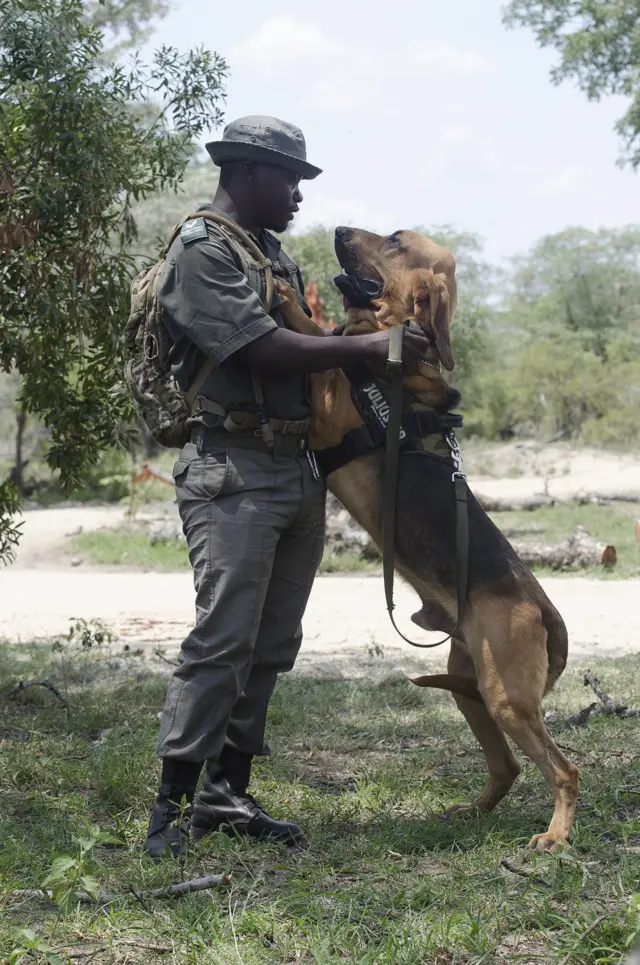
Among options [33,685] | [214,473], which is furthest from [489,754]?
[33,685]

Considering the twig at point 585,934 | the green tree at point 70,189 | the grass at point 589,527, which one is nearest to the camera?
the twig at point 585,934

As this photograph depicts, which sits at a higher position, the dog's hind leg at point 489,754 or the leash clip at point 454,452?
the leash clip at point 454,452

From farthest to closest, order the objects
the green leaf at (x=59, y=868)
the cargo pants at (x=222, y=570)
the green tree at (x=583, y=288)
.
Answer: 1. the green tree at (x=583, y=288)
2. the cargo pants at (x=222, y=570)
3. the green leaf at (x=59, y=868)

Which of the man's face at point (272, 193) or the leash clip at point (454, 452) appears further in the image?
the leash clip at point (454, 452)

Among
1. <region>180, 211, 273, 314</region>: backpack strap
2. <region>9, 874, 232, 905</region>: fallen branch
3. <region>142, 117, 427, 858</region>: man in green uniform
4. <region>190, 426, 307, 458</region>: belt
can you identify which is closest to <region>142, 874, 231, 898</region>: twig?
<region>9, 874, 232, 905</region>: fallen branch

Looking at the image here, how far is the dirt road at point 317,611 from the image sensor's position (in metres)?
8.10

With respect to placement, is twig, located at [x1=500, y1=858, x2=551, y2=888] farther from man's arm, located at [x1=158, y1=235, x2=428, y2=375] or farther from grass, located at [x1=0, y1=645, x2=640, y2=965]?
man's arm, located at [x1=158, y1=235, x2=428, y2=375]

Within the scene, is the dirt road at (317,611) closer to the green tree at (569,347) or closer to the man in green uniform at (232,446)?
the man in green uniform at (232,446)

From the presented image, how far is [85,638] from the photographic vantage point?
668 centimetres

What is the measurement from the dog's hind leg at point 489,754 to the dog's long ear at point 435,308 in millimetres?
1109

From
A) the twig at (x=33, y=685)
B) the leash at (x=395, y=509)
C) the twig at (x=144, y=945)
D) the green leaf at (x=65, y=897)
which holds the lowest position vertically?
the twig at (x=33, y=685)

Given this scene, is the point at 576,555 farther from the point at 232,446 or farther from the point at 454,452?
the point at 232,446

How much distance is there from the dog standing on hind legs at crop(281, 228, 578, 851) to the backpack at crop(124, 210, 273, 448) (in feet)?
0.75

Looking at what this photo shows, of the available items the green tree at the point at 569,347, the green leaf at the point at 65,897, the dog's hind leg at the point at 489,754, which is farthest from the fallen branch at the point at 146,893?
the green tree at the point at 569,347
